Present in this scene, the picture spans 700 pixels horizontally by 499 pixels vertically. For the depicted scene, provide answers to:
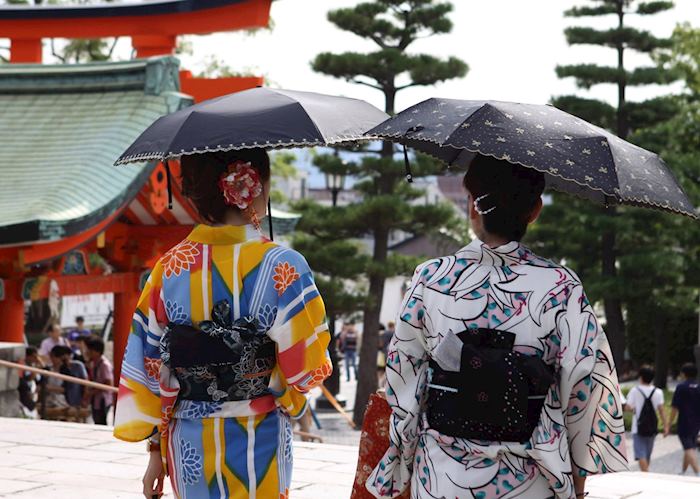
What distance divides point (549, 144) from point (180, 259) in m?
1.12

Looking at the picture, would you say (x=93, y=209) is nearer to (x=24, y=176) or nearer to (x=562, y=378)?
(x=24, y=176)

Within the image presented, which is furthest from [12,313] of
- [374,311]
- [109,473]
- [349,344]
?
[349,344]

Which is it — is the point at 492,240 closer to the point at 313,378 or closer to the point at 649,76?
the point at 313,378

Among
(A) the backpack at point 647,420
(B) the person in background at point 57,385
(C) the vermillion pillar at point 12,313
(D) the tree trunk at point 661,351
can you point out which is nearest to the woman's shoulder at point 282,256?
(B) the person in background at point 57,385

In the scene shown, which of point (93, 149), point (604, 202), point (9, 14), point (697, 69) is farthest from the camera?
point (697, 69)

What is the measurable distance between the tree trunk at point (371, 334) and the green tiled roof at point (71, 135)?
8.59 m

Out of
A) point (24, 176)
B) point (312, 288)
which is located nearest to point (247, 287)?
point (312, 288)

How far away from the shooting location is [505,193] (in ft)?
9.61

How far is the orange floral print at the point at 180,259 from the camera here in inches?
128

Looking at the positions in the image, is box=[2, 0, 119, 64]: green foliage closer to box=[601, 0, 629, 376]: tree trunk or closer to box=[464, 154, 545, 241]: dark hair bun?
box=[601, 0, 629, 376]: tree trunk

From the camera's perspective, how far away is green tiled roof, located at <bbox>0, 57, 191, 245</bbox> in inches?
441

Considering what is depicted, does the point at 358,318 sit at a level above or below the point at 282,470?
below

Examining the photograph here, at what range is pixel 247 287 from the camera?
3.20 metres

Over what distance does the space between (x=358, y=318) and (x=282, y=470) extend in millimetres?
19370
